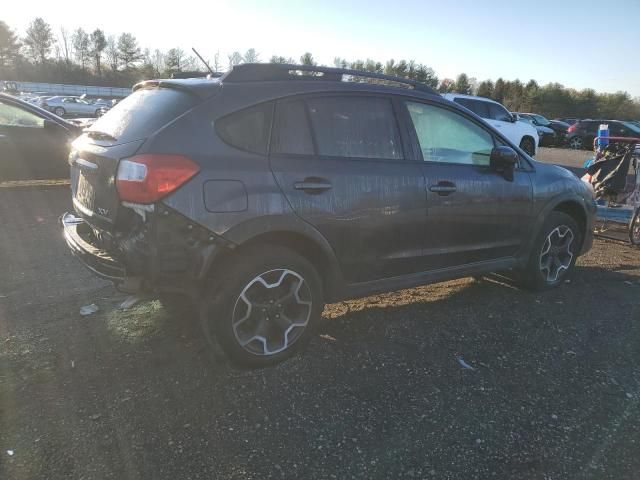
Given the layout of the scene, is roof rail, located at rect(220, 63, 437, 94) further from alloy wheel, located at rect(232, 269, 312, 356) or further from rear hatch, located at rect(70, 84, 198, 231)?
alloy wheel, located at rect(232, 269, 312, 356)

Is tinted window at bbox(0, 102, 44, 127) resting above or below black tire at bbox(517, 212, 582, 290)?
above

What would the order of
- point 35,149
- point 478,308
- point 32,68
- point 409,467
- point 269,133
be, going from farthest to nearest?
point 32,68, point 35,149, point 478,308, point 269,133, point 409,467

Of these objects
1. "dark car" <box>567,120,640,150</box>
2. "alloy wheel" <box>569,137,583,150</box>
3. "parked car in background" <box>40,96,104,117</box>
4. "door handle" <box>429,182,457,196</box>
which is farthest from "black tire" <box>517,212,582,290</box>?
"parked car in background" <box>40,96,104,117</box>

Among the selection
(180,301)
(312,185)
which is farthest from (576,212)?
(180,301)

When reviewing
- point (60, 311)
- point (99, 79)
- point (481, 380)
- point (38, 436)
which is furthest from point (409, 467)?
point (99, 79)

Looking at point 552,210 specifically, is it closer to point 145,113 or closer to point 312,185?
point 312,185

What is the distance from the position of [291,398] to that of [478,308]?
215cm

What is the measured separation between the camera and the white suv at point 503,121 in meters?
14.4

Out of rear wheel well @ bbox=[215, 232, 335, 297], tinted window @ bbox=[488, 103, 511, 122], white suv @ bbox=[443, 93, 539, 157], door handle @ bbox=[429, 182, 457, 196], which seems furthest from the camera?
tinted window @ bbox=[488, 103, 511, 122]

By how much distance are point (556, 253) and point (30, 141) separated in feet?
25.4

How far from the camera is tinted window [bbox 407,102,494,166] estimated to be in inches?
150

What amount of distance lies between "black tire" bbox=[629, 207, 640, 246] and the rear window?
20.8ft

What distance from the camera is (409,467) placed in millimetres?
2398

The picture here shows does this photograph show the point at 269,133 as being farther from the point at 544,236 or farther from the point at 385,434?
the point at 544,236
